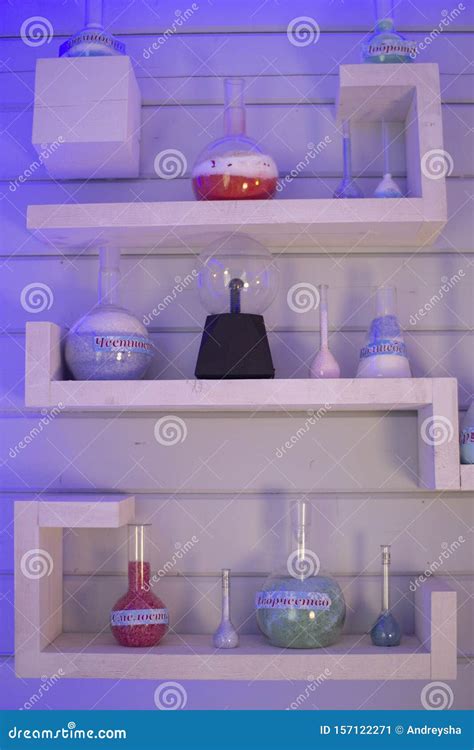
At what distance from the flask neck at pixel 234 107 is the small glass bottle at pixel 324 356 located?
13.1 inches

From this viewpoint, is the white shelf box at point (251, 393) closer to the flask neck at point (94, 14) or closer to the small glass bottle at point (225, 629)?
the small glass bottle at point (225, 629)

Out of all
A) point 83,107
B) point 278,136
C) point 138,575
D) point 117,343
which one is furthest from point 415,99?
point 138,575

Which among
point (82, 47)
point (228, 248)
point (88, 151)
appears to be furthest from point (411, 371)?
point (82, 47)

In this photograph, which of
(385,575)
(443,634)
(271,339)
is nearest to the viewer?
(443,634)

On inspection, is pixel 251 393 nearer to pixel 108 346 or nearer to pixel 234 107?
pixel 108 346

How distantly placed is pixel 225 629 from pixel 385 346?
0.58 metres

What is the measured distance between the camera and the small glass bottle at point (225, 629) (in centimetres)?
165

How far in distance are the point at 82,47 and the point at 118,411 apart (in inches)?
27.1

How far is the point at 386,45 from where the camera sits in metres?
1.76

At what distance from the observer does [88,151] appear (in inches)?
68.9

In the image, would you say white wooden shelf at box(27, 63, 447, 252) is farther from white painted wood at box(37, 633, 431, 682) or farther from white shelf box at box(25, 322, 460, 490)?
white painted wood at box(37, 633, 431, 682)

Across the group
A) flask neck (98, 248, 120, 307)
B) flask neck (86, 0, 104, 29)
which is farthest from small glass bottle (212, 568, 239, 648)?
flask neck (86, 0, 104, 29)

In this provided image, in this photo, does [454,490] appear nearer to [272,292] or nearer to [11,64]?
[272,292]

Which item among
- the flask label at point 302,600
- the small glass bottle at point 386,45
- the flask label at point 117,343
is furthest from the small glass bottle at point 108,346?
the small glass bottle at point 386,45
